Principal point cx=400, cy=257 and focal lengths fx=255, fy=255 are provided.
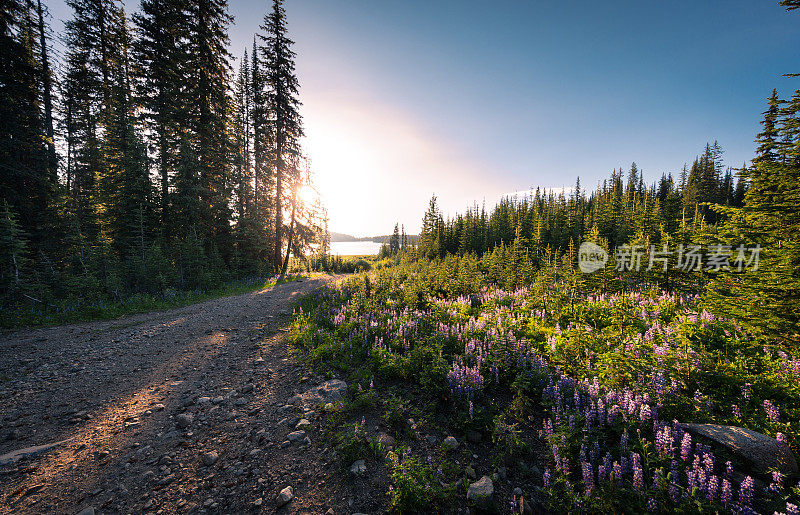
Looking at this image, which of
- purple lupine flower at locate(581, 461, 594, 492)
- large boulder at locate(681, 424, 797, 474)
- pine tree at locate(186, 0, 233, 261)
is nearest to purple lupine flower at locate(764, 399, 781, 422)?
large boulder at locate(681, 424, 797, 474)

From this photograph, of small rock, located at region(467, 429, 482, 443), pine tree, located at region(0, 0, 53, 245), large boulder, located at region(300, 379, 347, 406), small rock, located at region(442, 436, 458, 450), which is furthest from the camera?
pine tree, located at region(0, 0, 53, 245)

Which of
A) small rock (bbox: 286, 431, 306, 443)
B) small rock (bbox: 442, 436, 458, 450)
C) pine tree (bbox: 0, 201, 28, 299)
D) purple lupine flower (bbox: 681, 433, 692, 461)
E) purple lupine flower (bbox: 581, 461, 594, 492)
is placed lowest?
small rock (bbox: 286, 431, 306, 443)

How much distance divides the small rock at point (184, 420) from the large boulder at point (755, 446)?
743 cm

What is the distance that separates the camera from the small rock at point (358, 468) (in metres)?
3.22

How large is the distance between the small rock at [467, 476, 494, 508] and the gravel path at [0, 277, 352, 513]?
1.42 m

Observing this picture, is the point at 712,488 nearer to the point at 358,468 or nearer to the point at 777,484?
the point at 777,484

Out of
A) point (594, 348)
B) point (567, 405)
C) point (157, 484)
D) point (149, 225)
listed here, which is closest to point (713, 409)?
point (594, 348)

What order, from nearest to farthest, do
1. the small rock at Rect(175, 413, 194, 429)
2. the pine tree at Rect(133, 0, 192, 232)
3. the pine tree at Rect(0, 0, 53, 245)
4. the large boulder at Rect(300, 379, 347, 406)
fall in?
the small rock at Rect(175, 413, 194, 429) → the large boulder at Rect(300, 379, 347, 406) → the pine tree at Rect(0, 0, 53, 245) → the pine tree at Rect(133, 0, 192, 232)

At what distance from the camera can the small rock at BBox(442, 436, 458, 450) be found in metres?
3.59

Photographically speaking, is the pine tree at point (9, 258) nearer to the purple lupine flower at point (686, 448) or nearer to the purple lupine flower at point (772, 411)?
the purple lupine flower at point (686, 448)

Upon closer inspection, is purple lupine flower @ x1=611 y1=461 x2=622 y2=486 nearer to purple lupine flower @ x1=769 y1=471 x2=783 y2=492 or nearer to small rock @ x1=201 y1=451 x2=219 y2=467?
purple lupine flower @ x1=769 y1=471 x2=783 y2=492

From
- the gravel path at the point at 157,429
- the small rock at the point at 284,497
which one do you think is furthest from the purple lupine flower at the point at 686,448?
the small rock at the point at 284,497

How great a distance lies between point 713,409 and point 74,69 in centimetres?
3612

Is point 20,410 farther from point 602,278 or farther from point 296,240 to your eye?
point 296,240
